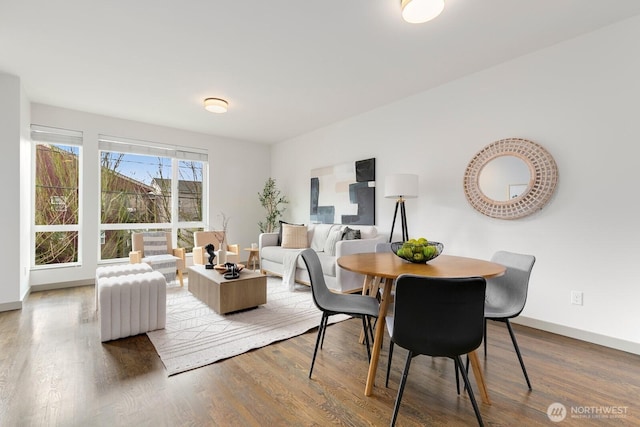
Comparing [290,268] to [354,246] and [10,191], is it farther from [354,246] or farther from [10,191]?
[10,191]

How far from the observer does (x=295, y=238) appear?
189 inches

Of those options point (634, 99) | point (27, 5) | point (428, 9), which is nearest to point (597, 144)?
point (634, 99)

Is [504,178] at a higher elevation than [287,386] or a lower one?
higher

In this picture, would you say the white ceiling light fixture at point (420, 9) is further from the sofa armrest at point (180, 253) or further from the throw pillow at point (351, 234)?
the sofa armrest at point (180, 253)

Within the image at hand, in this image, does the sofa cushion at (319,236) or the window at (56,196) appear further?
the sofa cushion at (319,236)

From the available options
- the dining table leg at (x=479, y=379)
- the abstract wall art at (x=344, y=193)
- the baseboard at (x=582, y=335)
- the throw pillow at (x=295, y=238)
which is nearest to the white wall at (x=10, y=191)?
the throw pillow at (x=295, y=238)

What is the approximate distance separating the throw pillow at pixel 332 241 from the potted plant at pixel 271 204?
204 centimetres

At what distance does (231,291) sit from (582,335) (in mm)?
3270

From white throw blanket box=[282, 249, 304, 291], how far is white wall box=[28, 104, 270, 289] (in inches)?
81.3

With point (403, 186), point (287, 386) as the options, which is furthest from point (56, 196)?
point (403, 186)

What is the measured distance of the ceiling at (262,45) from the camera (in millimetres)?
2219

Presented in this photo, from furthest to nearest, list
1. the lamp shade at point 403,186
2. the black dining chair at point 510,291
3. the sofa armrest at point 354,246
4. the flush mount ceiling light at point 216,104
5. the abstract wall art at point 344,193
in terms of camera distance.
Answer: the abstract wall art at point 344,193
the flush mount ceiling light at point 216,104
the sofa armrest at point 354,246
the lamp shade at point 403,186
the black dining chair at point 510,291

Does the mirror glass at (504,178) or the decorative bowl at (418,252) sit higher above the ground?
the mirror glass at (504,178)

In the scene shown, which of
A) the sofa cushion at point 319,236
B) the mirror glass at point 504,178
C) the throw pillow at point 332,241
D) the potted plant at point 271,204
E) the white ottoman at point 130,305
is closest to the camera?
the white ottoman at point 130,305
